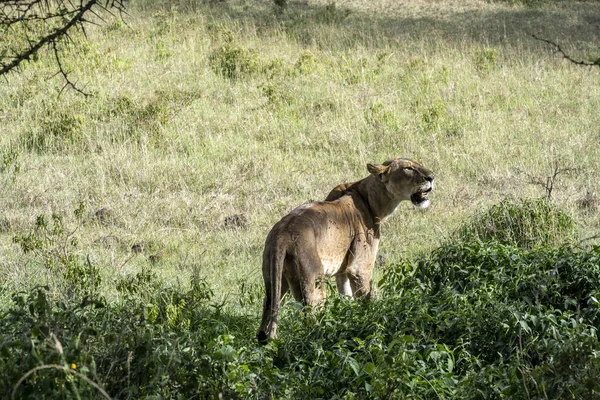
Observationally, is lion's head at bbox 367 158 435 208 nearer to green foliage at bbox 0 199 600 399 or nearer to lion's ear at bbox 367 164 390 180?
lion's ear at bbox 367 164 390 180

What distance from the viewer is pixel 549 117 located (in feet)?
41.9

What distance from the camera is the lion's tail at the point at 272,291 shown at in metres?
5.76

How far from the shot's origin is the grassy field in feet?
28.8

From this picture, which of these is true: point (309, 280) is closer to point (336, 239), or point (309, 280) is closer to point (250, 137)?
point (336, 239)

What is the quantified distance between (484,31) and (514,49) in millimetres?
1922

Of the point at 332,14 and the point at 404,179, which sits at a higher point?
the point at 404,179

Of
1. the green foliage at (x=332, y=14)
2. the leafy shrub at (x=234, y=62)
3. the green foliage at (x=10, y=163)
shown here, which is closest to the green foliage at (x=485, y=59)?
Answer: the leafy shrub at (x=234, y=62)

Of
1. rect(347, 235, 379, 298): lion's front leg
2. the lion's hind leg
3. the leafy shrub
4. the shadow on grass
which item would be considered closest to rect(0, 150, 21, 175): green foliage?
the leafy shrub

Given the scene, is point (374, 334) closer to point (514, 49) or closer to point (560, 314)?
point (560, 314)

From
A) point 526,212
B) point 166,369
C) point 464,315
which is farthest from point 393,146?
point 166,369

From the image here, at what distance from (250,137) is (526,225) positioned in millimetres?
4588

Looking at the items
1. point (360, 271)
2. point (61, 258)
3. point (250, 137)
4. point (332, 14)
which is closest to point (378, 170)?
point (360, 271)

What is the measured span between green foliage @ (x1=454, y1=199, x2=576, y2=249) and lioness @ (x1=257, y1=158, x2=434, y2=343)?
104 cm

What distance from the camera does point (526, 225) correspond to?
27.2 ft
